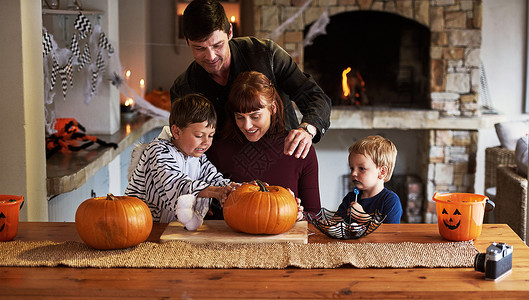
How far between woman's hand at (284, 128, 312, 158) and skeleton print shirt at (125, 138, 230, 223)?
0.28 m

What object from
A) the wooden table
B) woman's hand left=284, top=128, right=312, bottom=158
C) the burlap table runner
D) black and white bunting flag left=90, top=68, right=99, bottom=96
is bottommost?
the wooden table

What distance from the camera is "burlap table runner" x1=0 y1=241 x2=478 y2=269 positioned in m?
1.76

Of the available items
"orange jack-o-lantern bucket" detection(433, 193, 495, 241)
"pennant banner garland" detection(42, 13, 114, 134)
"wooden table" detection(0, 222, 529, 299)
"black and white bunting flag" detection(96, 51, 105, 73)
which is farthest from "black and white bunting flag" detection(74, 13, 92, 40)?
"orange jack-o-lantern bucket" detection(433, 193, 495, 241)

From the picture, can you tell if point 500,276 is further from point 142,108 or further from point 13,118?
point 142,108

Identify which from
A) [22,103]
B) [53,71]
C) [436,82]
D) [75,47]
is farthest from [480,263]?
[436,82]

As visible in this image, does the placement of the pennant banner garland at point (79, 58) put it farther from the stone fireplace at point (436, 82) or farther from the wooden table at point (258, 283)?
the wooden table at point (258, 283)

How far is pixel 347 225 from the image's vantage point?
1.94m

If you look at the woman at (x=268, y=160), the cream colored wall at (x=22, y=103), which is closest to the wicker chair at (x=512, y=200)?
the woman at (x=268, y=160)

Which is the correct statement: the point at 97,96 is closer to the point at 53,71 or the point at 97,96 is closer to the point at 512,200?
the point at 53,71

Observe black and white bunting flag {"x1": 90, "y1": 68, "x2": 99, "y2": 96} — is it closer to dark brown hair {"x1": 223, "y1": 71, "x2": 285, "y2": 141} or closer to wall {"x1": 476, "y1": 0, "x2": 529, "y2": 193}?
dark brown hair {"x1": 223, "y1": 71, "x2": 285, "y2": 141}

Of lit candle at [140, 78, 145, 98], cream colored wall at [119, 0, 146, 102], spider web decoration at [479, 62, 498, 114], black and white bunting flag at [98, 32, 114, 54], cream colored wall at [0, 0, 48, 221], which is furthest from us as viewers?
spider web decoration at [479, 62, 498, 114]

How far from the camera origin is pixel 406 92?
6461 mm

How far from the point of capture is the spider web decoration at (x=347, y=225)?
6.40ft

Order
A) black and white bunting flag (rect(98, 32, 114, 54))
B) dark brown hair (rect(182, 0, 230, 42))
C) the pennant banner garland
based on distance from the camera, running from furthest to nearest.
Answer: black and white bunting flag (rect(98, 32, 114, 54)), the pennant banner garland, dark brown hair (rect(182, 0, 230, 42))
